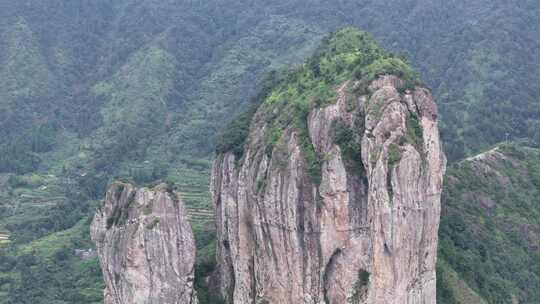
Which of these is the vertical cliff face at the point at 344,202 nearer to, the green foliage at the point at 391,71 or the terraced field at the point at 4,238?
the green foliage at the point at 391,71

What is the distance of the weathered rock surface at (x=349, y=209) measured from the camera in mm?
36094

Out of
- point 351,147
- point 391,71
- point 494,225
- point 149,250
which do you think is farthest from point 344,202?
point 494,225

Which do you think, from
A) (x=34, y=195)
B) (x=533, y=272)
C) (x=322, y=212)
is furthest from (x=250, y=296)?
(x=34, y=195)

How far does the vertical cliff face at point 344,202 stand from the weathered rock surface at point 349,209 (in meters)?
0.05

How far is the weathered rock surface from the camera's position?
36094 mm

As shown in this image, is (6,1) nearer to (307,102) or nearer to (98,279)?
(98,279)

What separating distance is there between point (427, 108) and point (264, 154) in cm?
843

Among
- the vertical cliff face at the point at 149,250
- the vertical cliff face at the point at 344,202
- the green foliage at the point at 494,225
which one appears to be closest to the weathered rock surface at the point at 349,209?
the vertical cliff face at the point at 344,202

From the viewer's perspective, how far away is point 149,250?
131ft

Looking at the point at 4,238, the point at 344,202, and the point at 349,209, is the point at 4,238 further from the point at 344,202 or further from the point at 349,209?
the point at 349,209

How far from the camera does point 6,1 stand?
Result: 13638 centimetres

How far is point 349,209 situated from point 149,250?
9825mm

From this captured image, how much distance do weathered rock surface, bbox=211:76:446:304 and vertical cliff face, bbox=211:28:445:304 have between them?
0.05m

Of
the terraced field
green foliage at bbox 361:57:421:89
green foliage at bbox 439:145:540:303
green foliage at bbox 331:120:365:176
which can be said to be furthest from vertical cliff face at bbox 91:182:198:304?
the terraced field
